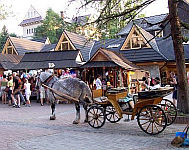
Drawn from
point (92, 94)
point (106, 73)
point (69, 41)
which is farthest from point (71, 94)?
point (69, 41)

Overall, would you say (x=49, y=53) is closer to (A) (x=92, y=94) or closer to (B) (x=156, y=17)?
(A) (x=92, y=94)

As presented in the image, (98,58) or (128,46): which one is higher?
(128,46)

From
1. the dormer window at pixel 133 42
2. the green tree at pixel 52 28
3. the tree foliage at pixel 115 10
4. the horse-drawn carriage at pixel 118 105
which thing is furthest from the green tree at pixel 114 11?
the green tree at pixel 52 28

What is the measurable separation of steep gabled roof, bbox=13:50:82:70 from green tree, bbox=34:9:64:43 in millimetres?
28013

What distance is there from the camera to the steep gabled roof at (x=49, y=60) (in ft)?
63.6

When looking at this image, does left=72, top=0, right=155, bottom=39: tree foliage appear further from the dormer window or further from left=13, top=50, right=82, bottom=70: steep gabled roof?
the dormer window

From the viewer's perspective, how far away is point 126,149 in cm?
607

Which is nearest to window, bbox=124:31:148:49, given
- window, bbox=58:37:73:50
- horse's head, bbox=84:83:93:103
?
window, bbox=58:37:73:50

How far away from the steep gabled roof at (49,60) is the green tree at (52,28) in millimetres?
28013

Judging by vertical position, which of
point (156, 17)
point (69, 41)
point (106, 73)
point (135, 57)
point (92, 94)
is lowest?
point (92, 94)

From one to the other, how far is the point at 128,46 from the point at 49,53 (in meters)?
7.89

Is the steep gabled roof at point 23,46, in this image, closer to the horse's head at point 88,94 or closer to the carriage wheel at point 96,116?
the horse's head at point 88,94

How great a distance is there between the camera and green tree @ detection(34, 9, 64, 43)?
49719mm

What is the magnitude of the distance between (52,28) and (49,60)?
3276 cm
